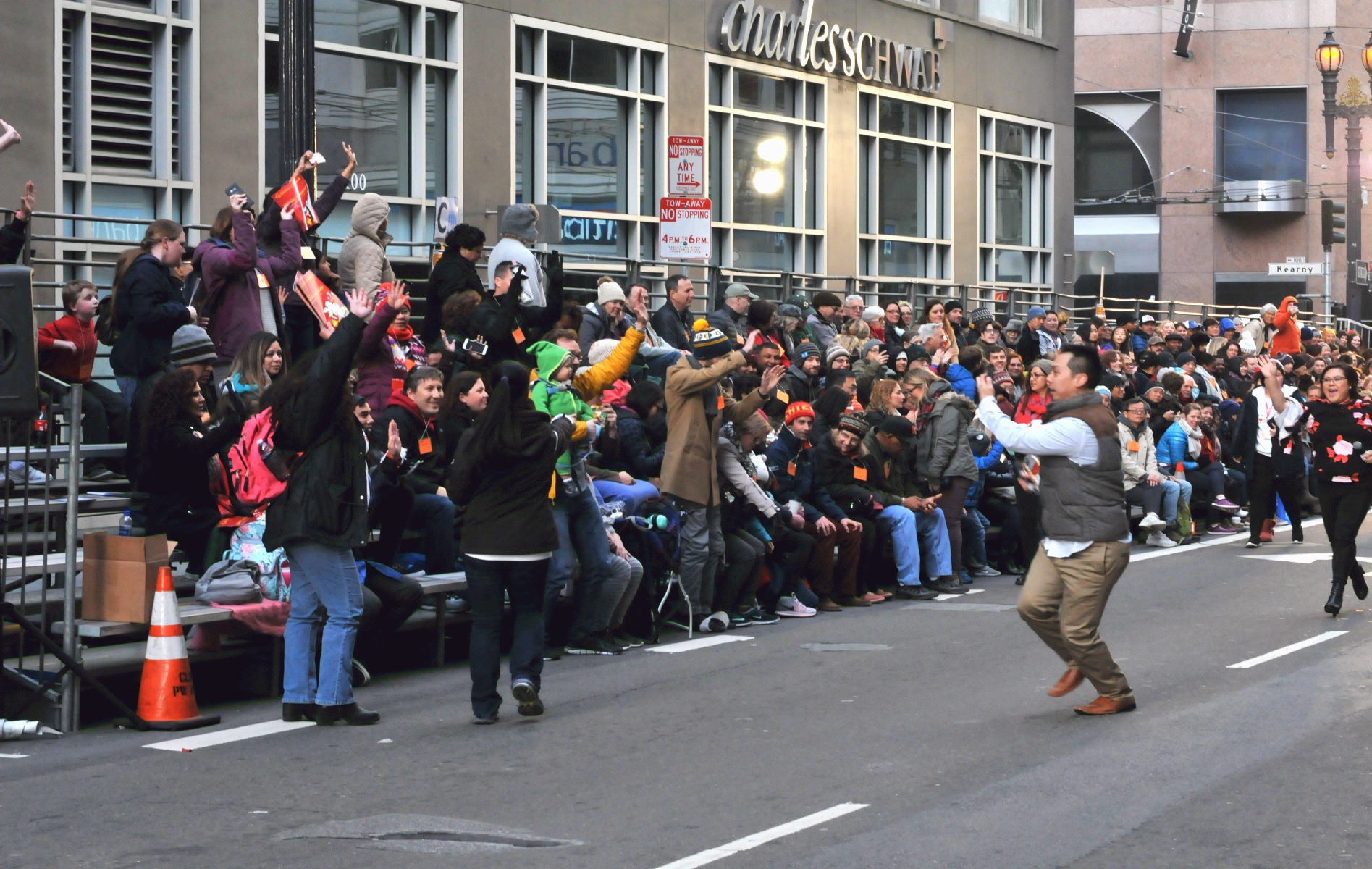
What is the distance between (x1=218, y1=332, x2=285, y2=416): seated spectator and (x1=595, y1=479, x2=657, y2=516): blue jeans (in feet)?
8.83

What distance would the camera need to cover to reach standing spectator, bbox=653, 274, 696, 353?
17562 mm

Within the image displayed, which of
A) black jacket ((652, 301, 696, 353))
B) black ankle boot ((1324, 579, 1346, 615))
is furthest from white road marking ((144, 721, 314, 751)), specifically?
black jacket ((652, 301, 696, 353))

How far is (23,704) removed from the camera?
954 cm

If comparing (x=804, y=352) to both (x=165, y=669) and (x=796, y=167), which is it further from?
(x=796, y=167)

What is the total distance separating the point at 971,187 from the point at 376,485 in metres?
23.6

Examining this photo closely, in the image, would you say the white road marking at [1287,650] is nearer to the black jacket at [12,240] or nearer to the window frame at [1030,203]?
the black jacket at [12,240]

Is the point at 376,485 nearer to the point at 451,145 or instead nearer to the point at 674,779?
the point at 674,779

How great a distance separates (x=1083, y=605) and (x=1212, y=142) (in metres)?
54.1

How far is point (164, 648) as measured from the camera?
30.7 ft

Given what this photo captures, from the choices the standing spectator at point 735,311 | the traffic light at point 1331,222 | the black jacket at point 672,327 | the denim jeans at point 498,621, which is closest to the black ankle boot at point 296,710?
the denim jeans at point 498,621

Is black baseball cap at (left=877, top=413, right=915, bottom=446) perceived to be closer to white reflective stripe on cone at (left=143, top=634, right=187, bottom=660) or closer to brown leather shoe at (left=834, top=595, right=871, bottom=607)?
brown leather shoe at (left=834, top=595, right=871, bottom=607)

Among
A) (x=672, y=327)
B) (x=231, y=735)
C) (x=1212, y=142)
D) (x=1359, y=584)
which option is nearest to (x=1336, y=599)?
(x=1359, y=584)

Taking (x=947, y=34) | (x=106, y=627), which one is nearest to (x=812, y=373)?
(x=106, y=627)

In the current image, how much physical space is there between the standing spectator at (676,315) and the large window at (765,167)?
8782mm
